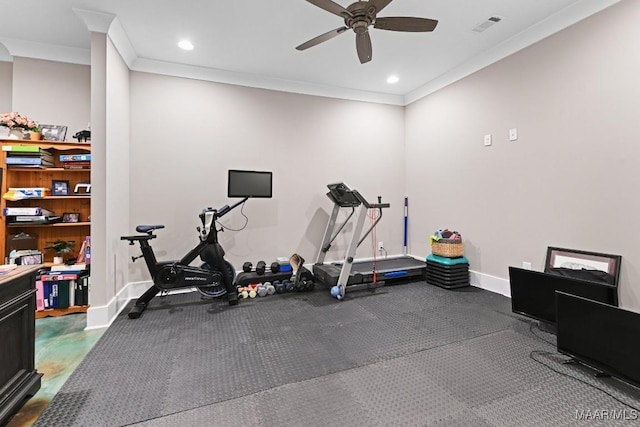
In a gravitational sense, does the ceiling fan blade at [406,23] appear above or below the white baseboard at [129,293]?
above

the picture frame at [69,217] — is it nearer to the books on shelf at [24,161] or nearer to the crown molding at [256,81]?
the books on shelf at [24,161]

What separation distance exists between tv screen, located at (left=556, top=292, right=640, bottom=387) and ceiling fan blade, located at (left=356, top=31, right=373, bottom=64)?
2593mm

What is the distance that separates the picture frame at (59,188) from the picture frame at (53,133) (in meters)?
0.50

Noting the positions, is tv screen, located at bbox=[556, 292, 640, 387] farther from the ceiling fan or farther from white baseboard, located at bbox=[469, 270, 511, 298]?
the ceiling fan

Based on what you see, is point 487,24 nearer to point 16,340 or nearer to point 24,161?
point 16,340

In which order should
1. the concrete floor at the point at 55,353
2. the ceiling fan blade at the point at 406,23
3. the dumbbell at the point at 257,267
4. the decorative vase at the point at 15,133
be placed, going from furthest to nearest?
the dumbbell at the point at 257,267 → the decorative vase at the point at 15,133 → the ceiling fan blade at the point at 406,23 → the concrete floor at the point at 55,353

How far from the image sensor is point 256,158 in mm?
4527

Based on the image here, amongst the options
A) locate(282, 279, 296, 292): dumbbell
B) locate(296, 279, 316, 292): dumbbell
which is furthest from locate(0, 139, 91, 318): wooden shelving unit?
locate(296, 279, 316, 292): dumbbell

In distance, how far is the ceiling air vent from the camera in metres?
3.17

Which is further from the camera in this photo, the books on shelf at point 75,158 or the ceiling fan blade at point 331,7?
the books on shelf at point 75,158

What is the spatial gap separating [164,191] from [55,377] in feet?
7.97

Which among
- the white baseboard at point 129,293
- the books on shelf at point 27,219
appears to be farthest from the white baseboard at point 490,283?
the books on shelf at point 27,219

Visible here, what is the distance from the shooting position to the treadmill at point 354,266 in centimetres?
391

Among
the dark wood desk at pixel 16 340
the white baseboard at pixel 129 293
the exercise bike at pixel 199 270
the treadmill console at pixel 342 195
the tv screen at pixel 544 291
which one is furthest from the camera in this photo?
the treadmill console at pixel 342 195
